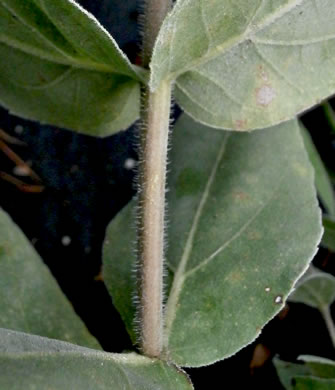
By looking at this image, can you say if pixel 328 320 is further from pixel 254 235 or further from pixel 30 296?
pixel 30 296

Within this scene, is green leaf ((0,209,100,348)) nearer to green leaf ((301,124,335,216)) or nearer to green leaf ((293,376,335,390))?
green leaf ((293,376,335,390))

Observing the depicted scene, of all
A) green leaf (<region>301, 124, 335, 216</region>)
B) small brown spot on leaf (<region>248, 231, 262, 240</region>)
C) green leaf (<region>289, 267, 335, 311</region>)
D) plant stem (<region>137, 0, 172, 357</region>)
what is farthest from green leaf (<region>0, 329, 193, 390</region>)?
green leaf (<region>301, 124, 335, 216</region>)

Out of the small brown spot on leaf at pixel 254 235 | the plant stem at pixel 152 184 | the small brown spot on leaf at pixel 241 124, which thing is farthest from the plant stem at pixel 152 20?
the small brown spot on leaf at pixel 254 235

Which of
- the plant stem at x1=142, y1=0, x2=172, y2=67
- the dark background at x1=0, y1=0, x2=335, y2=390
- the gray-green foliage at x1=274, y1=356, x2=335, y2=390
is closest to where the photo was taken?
the plant stem at x1=142, y1=0, x2=172, y2=67

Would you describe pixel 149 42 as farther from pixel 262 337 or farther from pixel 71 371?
pixel 262 337

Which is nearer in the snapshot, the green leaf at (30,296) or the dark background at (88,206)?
the green leaf at (30,296)

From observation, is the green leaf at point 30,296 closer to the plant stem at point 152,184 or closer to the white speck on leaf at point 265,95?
the plant stem at point 152,184

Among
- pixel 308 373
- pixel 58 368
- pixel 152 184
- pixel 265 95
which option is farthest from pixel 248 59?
pixel 308 373
